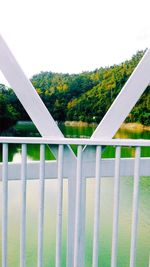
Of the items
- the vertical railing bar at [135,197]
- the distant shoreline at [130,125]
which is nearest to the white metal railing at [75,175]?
the vertical railing bar at [135,197]

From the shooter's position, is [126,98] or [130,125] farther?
[130,125]

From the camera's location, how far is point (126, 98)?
134 cm

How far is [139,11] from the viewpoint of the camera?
2.02m

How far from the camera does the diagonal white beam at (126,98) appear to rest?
133cm

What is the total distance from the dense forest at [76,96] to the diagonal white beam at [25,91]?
0.98 metres

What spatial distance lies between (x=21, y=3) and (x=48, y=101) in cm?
86

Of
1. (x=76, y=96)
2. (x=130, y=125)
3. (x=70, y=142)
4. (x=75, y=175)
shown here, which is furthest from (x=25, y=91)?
(x=130, y=125)

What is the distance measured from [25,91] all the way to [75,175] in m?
0.47

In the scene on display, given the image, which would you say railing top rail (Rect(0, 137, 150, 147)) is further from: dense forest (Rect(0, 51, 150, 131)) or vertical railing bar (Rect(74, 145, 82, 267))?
dense forest (Rect(0, 51, 150, 131))

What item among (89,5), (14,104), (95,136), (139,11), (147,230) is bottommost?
(147,230)

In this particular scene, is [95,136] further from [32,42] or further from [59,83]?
[32,42]

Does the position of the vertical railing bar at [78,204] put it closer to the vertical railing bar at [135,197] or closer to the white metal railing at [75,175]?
the white metal railing at [75,175]

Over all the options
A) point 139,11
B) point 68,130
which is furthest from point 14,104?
point 139,11

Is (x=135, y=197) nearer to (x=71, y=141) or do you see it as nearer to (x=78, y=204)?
(x=78, y=204)
